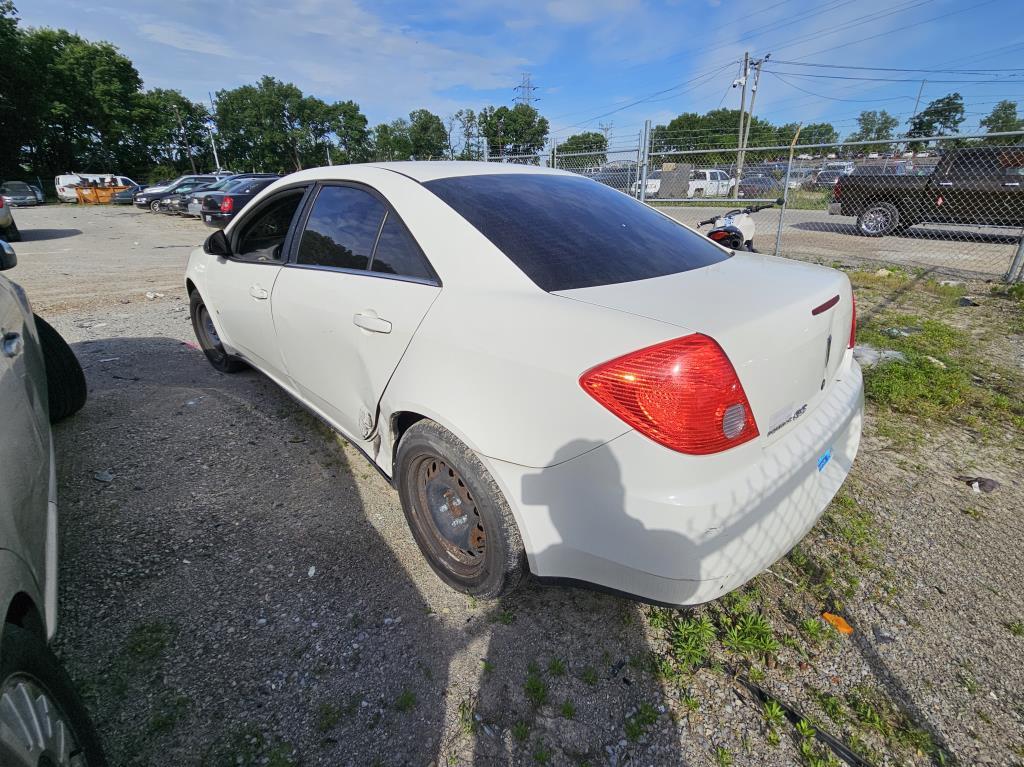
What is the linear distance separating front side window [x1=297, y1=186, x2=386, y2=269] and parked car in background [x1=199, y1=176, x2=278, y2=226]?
988cm

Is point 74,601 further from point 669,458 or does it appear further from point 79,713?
point 669,458

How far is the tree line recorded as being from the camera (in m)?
38.2

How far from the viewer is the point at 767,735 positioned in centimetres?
158

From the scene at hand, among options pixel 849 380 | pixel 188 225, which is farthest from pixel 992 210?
pixel 188 225

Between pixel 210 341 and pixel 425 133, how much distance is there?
7510 cm

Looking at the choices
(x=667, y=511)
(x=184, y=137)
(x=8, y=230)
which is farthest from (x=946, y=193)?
(x=184, y=137)

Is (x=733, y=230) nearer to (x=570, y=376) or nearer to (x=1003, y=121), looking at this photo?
(x=570, y=376)

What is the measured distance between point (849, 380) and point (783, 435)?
768 millimetres

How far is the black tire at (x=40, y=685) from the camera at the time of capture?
1048 millimetres

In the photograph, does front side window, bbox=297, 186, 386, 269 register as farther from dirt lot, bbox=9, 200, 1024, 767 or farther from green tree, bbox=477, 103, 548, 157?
green tree, bbox=477, 103, 548, 157

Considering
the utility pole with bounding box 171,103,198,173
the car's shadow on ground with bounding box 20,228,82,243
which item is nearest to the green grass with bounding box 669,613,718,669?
the car's shadow on ground with bounding box 20,228,82,243

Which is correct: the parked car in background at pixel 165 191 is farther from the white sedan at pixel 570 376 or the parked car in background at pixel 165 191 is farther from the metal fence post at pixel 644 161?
the white sedan at pixel 570 376

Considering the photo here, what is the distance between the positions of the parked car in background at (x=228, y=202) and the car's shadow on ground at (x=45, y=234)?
3.98 metres

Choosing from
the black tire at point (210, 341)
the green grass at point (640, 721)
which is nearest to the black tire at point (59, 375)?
the black tire at point (210, 341)
